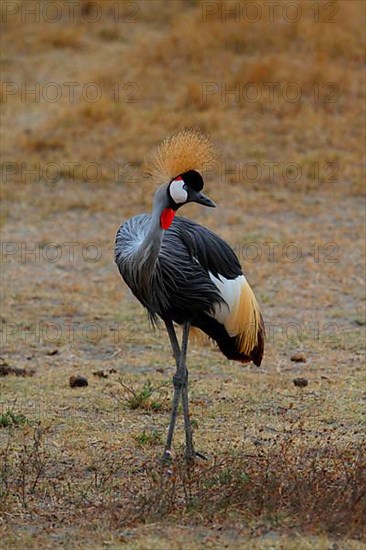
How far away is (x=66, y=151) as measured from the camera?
12328 millimetres

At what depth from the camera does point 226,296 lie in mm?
5496

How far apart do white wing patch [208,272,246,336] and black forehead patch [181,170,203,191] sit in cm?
46

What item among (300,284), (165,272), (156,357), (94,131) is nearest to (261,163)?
(94,131)

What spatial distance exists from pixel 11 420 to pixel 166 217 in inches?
61.1

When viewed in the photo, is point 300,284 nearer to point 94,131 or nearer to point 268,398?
point 268,398

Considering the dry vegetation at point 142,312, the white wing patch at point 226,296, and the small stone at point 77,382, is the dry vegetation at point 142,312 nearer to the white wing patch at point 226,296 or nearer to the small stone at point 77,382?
the small stone at point 77,382

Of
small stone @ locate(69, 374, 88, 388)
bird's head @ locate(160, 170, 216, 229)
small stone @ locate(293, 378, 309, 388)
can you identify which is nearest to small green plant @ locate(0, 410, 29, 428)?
small stone @ locate(69, 374, 88, 388)

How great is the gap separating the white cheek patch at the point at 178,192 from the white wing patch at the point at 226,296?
0.46 metres

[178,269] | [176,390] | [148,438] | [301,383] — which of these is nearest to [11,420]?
[148,438]

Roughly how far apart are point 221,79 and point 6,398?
7.91 metres

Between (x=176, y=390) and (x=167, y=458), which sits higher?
(x=176, y=390)

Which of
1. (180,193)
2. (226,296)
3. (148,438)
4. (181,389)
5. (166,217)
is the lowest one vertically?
(148,438)

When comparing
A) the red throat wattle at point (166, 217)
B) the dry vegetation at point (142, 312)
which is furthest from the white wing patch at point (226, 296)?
the dry vegetation at point (142, 312)

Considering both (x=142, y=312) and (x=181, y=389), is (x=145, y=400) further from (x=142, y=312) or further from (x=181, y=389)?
(x=142, y=312)
